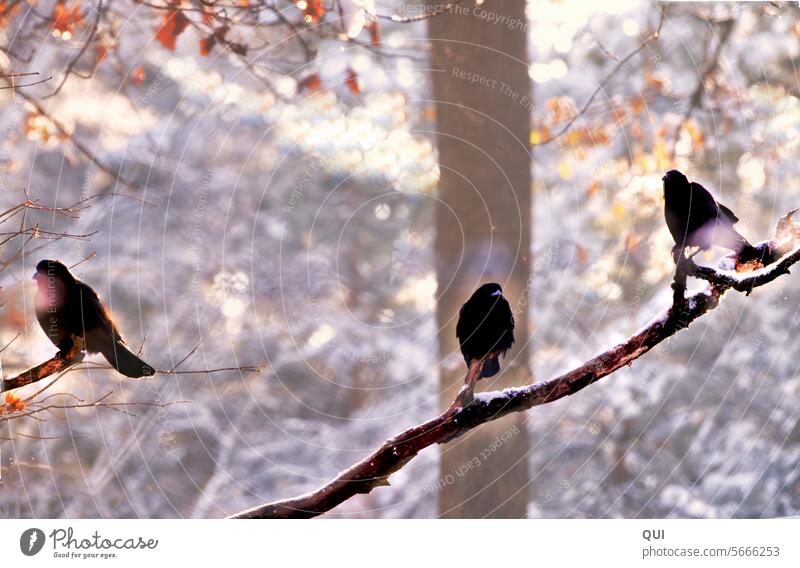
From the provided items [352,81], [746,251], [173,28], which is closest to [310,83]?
[352,81]

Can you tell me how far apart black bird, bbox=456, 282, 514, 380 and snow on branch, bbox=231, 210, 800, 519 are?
2.0 inches

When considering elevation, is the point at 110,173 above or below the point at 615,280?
above

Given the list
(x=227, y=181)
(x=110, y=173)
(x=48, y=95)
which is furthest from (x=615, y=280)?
(x=48, y=95)

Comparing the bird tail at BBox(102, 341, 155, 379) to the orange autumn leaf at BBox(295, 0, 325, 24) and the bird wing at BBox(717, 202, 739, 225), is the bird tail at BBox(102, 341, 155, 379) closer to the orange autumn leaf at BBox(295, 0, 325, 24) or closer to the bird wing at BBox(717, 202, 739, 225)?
the orange autumn leaf at BBox(295, 0, 325, 24)

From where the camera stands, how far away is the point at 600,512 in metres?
0.99

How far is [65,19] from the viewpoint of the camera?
3.12 ft

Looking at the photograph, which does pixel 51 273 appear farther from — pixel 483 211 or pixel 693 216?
pixel 693 216

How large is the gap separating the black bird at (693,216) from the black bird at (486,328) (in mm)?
264

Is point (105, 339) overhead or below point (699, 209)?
below

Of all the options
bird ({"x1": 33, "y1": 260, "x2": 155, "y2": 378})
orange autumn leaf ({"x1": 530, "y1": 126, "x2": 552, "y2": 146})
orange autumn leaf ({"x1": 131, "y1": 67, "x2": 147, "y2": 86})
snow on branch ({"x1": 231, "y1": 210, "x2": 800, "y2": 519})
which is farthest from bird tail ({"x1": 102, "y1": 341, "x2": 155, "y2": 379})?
orange autumn leaf ({"x1": 530, "y1": 126, "x2": 552, "y2": 146})

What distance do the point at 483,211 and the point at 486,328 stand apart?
0.54 ft

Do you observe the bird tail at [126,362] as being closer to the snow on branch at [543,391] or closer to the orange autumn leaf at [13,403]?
the orange autumn leaf at [13,403]
